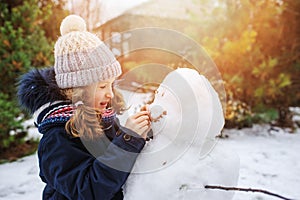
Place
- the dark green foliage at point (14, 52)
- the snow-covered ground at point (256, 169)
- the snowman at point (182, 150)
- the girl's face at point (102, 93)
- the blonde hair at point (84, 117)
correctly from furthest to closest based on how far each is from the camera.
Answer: the dark green foliage at point (14, 52)
the snow-covered ground at point (256, 169)
the girl's face at point (102, 93)
the blonde hair at point (84, 117)
the snowman at point (182, 150)

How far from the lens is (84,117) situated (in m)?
1.26

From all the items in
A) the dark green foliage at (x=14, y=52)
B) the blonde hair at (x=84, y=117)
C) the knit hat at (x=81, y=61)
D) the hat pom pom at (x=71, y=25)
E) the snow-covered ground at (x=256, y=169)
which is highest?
the hat pom pom at (x=71, y=25)

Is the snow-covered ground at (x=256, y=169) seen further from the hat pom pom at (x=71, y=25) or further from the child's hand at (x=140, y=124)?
the hat pom pom at (x=71, y=25)

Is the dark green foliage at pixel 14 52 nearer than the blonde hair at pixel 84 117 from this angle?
No

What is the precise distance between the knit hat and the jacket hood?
0.19 feet

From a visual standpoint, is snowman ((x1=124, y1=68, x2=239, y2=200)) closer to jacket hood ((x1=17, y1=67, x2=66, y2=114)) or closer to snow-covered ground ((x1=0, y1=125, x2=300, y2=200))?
jacket hood ((x1=17, y1=67, x2=66, y2=114))

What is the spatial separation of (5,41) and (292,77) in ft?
12.9

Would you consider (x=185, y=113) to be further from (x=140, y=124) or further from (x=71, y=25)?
(x=71, y=25)

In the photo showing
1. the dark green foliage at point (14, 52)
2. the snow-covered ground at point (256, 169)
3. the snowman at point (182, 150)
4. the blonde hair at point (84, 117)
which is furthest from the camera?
the dark green foliage at point (14, 52)

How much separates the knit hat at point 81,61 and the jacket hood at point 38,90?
0.06m

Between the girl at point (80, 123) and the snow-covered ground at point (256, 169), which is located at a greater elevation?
the girl at point (80, 123)

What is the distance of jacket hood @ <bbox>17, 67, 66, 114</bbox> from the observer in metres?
1.35

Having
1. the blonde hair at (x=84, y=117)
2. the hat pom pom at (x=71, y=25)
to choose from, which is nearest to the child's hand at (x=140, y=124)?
the blonde hair at (x=84, y=117)

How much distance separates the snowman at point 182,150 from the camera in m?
1.05
